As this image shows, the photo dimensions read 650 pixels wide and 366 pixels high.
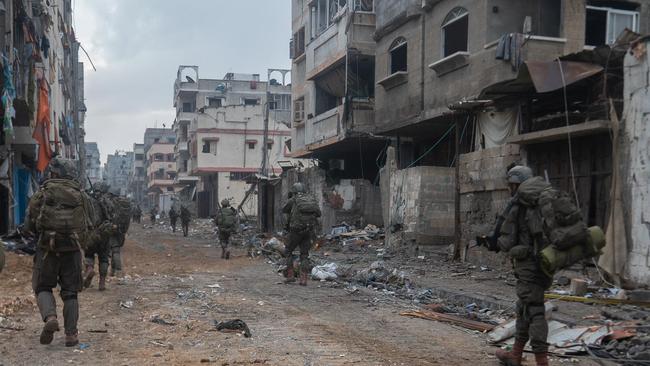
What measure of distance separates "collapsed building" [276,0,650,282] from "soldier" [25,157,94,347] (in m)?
6.20

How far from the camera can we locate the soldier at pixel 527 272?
505 centimetres

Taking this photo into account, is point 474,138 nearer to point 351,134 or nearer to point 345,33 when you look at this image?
point 351,134

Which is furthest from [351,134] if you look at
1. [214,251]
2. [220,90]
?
[220,90]

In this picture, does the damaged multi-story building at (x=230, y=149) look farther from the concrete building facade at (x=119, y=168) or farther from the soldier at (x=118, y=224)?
the concrete building facade at (x=119, y=168)

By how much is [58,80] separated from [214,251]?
65.8 feet

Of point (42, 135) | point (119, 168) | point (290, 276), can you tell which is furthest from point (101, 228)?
point (119, 168)

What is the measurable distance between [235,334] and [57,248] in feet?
6.34

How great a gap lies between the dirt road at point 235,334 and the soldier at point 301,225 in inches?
17.2

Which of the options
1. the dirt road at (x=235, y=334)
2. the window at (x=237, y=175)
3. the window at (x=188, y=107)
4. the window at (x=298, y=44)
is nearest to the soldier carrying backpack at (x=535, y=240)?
the dirt road at (x=235, y=334)

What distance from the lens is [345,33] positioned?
849 inches

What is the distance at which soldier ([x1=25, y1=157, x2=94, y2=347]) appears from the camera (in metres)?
5.71

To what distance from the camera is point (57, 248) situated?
5.75 meters

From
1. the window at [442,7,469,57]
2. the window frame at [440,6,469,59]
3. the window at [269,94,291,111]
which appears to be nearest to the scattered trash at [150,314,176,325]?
the window frame at [440,6,469,59]

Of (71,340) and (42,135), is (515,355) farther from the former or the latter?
(42,135)
